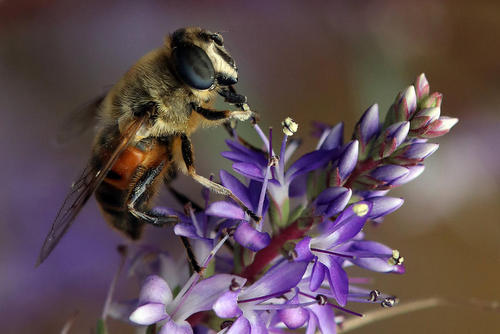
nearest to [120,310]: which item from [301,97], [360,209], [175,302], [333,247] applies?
[175,302]

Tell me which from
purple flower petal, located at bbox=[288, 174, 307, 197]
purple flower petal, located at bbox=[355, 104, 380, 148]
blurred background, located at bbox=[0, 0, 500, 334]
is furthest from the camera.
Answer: blurred background, located at bbox=[0, 0, 500, 334]

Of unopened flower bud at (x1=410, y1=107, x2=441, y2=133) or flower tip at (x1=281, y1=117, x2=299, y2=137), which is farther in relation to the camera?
flower tip at (x1=281, y1=117, x2=299, y2=137)

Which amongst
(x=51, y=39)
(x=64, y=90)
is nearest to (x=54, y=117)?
(x=64, y=90)

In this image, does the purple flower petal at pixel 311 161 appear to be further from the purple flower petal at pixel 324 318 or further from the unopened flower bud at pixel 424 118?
the purple flower petal at pixel 324 318

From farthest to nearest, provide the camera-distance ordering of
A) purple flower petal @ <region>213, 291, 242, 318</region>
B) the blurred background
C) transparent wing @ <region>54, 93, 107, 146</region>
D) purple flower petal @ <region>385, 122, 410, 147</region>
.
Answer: the blurred background < transparent wing @ <region>54, 93, 107, 146</region> < purple flower petal @ <region>385, 122, 410, 147</region> < purple flower petal @ <region>213, 291, 242, 318</region>

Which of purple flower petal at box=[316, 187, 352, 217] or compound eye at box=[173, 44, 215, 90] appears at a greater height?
compound eye at box=[173, 44, 215, 90]

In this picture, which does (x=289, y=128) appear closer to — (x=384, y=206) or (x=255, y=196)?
(x=255, y=196)

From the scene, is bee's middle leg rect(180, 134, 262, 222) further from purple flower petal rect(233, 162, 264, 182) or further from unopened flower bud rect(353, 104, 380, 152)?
unopened flower bud rect(353, 104, 380, 152)

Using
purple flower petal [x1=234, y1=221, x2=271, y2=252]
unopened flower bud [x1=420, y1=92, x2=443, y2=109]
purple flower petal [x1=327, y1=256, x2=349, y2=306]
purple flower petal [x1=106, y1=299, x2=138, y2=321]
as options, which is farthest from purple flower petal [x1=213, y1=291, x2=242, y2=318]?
unopened flower bud [x1=420, y1=92, x2=443, y2=109]

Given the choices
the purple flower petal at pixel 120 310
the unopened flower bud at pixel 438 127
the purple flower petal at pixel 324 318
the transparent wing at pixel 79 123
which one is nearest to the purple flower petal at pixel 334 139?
the unopened flower bud at pixel 438 127
